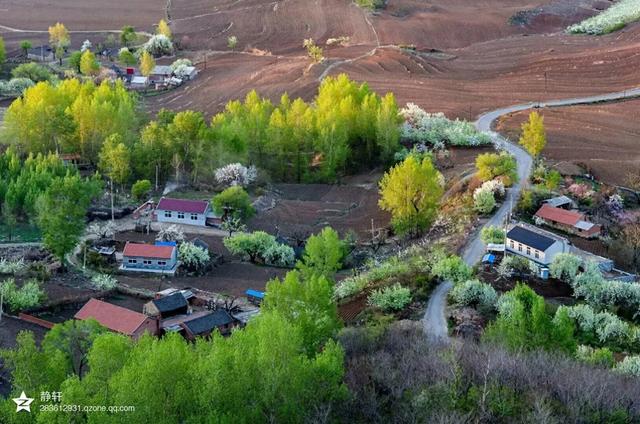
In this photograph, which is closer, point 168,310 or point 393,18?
point 168,310

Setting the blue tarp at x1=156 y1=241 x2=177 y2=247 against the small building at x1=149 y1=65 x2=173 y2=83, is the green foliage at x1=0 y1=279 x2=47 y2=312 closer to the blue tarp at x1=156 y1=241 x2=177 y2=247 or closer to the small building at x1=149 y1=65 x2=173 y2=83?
the blue tarp at x1=156 y1=241 x2=177 y2=247

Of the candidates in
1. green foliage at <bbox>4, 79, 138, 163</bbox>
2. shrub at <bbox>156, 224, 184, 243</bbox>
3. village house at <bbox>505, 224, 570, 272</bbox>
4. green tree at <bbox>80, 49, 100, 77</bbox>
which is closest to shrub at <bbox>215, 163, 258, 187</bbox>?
green foliage at <bbox>4, 79, 138, 163</bbox>

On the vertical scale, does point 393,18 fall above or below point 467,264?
above

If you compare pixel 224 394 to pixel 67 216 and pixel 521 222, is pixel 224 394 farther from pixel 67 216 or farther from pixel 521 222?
→ pixel 521 222

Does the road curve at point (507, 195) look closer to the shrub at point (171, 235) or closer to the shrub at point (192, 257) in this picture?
the shrub at point (192, 257)

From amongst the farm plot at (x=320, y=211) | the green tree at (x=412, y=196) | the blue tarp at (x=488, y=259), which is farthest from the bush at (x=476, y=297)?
the farm plot at (x=320, y=211)

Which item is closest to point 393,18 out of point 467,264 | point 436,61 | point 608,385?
point 436,61
